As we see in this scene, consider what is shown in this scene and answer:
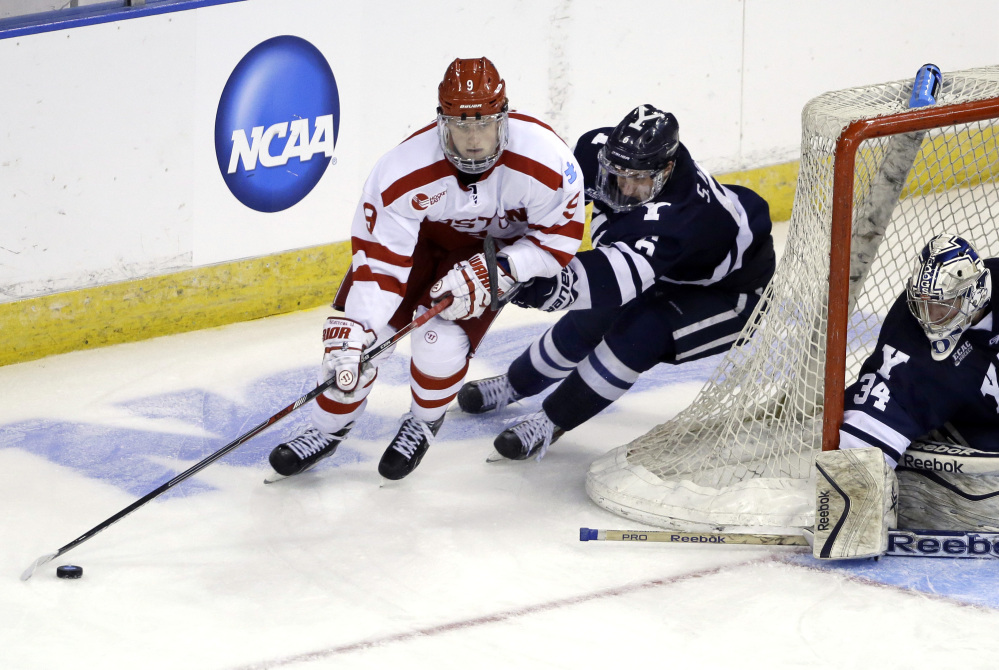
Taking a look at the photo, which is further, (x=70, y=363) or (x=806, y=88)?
(x=806, y=88)

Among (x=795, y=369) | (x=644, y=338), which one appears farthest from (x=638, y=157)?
(x=795, y=369)

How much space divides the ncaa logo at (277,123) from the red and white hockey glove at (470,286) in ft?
5.17

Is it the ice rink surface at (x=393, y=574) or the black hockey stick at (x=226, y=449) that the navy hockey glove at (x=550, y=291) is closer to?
the black hockey stick at (x=226, y=449)

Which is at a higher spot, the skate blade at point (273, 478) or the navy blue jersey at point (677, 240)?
the navy blue jersey at point (677, 240)

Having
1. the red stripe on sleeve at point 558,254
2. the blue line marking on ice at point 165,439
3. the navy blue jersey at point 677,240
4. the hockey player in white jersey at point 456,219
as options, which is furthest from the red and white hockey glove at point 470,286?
the blue line marking on ice at point 165,439

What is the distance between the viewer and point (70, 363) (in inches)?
170

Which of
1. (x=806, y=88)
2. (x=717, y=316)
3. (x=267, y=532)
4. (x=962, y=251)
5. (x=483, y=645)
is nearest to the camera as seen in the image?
(x=483, y=645)

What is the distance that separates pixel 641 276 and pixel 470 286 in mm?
426

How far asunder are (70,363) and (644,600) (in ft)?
7.44

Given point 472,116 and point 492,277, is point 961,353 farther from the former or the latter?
point 472,116

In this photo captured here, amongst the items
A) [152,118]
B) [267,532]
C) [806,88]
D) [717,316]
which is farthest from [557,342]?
[806,88]

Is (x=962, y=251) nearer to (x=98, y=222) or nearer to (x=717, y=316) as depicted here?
(x=717, y=316)

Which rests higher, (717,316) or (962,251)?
(962,251)

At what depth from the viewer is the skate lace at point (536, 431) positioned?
11.6ft
